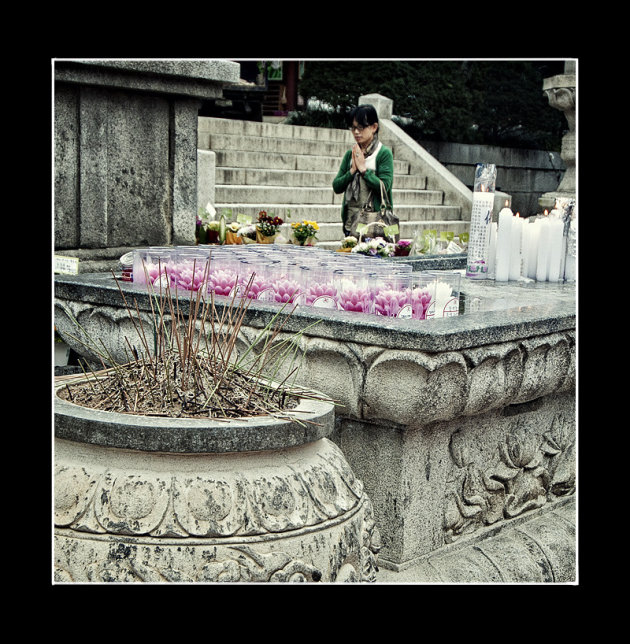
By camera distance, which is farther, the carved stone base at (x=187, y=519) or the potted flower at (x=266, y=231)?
the potted flower at (x=266, y=231)

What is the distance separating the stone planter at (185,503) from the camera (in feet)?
8.11

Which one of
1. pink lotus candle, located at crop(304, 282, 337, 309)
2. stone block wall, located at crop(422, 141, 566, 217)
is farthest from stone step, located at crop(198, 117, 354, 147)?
pink lotus candle, located at crop(304, 282, 337, 309)

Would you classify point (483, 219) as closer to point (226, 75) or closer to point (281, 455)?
point (226, 75)

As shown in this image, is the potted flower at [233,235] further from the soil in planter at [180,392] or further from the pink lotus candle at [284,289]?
the soil in planter at [180,392]

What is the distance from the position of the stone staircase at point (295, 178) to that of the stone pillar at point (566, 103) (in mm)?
1691

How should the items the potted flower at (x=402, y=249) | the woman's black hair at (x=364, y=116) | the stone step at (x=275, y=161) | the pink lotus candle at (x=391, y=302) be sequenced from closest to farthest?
the pink lotus candle at (x=391, y=302) → the potted flower at (x=402, y=249) → the woman's black hair at (x=364, y=116) → the stone step at (x=275, y=161)

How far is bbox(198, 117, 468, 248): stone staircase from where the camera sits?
12070 mm

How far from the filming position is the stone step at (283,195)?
1188 cm

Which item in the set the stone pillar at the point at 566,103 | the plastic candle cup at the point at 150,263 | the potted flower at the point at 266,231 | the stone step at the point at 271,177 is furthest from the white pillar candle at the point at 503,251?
the stone pillar at the point at 566,103

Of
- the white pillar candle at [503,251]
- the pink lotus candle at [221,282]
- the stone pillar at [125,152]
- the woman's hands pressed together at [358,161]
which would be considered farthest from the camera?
the woman's hands pressed together at [358,161]

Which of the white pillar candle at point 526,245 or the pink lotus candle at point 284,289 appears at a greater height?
the white pillar candle at point 526,245

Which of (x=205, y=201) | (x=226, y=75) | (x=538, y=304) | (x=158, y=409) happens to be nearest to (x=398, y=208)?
(x=205, y=201)

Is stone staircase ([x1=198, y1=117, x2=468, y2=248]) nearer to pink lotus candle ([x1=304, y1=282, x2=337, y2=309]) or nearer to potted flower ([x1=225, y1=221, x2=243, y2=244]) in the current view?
potted flower ([x1=225, y1=221, x2=243, y2=244])

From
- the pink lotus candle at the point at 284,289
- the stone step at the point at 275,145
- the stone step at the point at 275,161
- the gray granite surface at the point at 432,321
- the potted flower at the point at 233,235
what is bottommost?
the gray granite surface at the point at 432,321
